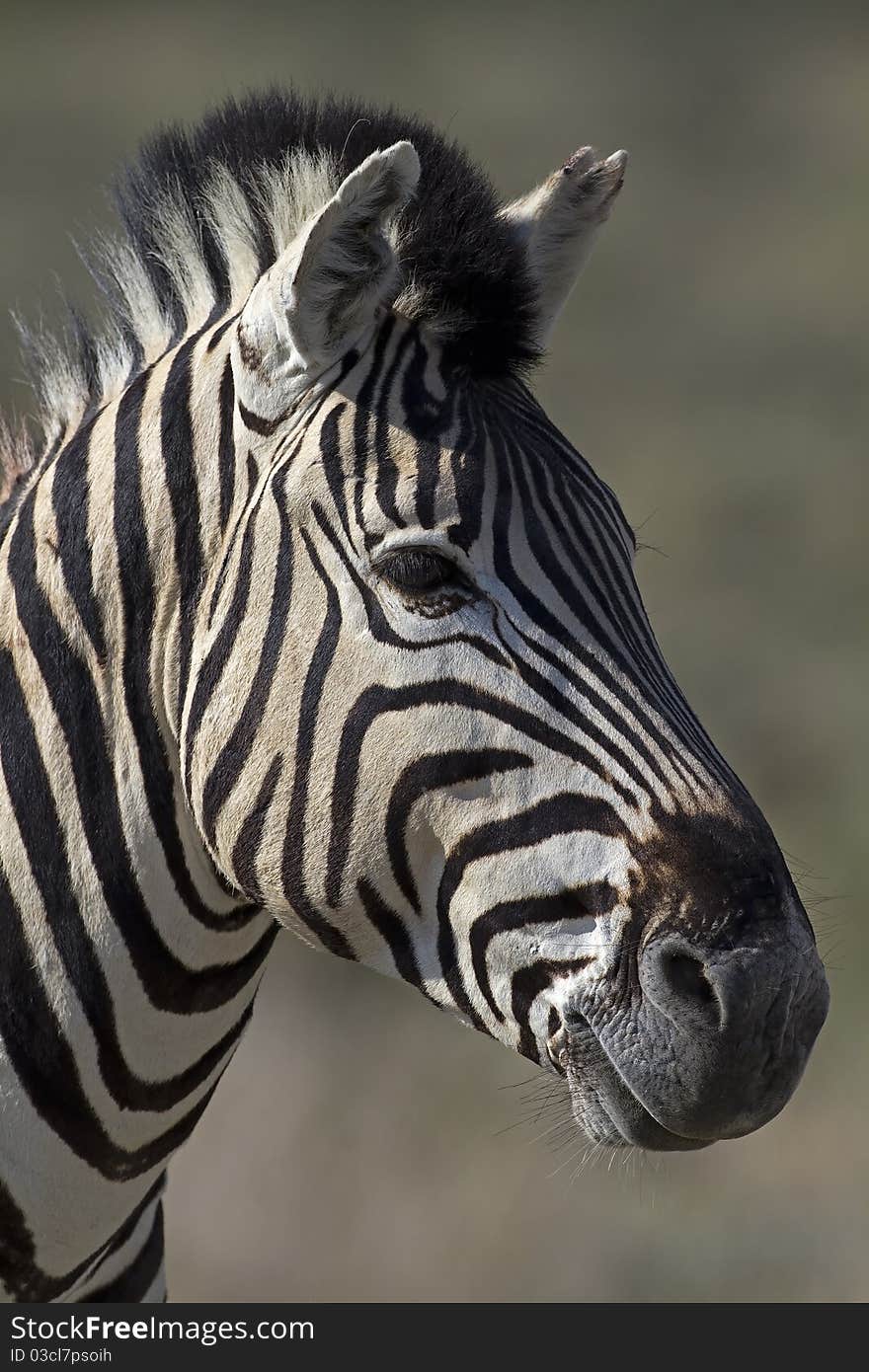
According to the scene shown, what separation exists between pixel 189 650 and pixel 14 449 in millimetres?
1110

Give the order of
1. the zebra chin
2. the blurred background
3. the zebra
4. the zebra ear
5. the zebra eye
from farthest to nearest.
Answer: the blurred background → the zebra ear → the zebra eye → the zebra → the zebra chin

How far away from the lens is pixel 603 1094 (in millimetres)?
3074

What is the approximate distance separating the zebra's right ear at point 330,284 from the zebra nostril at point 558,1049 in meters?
1.60

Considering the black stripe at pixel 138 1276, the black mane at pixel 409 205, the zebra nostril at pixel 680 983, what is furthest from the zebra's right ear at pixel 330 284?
the black stripe at pixel 138 1276

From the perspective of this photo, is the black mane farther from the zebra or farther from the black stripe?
the black stripe

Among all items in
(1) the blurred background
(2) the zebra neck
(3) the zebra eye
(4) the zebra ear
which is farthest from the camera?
(1) the blurred background

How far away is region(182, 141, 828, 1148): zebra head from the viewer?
2957mm

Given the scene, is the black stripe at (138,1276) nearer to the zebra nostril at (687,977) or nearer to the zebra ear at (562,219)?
the zebra nostril at (687,977)

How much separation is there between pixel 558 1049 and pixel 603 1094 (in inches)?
5.1

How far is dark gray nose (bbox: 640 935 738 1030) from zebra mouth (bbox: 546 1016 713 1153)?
0.20 m

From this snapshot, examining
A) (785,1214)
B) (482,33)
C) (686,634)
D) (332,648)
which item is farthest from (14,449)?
(482,33)

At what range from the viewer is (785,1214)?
10844 millimetres

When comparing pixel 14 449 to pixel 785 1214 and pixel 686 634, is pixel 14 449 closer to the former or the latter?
pixel 785 1214

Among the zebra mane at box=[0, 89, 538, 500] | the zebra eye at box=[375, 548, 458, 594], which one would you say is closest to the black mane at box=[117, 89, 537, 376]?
the zebra mane at box=[0, 89, 538, 500]
